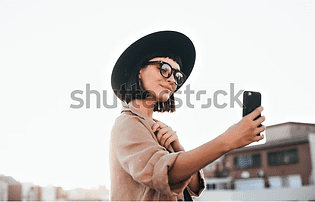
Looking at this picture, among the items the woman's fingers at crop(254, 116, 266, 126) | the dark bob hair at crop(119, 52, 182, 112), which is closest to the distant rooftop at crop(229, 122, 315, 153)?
the dark bob hair at crop(119, 52, 182, 112)

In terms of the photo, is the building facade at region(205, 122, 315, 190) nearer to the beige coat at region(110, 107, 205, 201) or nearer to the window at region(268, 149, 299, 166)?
the window at region(268, 149, 299, 166)

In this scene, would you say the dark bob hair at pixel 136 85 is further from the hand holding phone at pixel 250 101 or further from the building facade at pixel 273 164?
the building facade at pixel 273 164

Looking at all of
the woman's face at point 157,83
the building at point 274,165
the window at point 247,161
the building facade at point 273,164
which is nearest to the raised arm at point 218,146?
the woman's face at point 157,83

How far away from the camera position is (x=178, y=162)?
1446mm

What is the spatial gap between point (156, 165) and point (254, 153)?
4061cm

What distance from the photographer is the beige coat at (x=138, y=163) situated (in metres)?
1.43

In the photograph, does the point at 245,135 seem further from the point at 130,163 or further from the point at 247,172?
the point at 247,172

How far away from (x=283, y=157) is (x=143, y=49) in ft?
124

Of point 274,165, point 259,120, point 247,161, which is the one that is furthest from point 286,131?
point 259,120

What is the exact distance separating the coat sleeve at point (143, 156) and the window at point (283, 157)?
37070 mm

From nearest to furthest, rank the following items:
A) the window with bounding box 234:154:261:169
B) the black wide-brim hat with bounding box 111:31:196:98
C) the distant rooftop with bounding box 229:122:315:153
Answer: the black wide-brim hat with bounding box 111:31:196:98, the window with bounding box 234:154:261:169, the distant rooftop with bounding box 229:122:315:153

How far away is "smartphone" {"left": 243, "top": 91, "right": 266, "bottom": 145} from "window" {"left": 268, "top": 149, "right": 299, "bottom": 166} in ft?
121

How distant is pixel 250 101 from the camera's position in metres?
1.58

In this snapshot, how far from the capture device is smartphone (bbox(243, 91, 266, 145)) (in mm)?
1564
